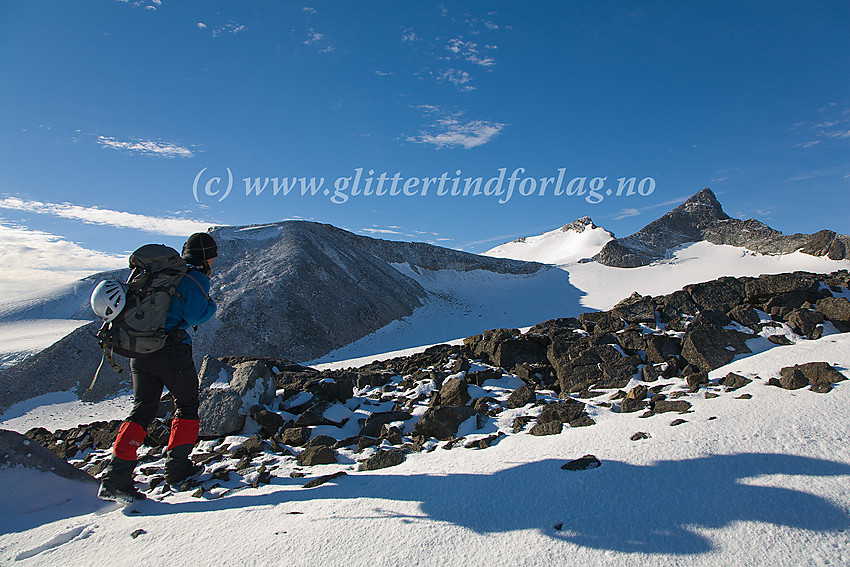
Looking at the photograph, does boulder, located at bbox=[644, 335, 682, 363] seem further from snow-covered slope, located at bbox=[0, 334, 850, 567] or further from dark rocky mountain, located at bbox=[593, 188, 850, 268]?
dark rocky mountain, located at bbox=[593, 188, 850, 268]

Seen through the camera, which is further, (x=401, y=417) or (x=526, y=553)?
(x=401, y=417)

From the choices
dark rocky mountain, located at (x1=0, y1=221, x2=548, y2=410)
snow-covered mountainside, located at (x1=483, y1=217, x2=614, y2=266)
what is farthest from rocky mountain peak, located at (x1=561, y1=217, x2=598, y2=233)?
dark rocky mountain, located at (x1=0, y1=221, x2=548, y2=410)

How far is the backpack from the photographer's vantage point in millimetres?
3559

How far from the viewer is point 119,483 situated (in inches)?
140

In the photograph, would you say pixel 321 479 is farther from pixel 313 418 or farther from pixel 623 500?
pixel 623 500

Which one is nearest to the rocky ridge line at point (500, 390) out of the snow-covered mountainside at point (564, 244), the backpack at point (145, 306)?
the backpack at point (145, 306)

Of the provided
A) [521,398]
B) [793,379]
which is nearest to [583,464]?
[521,398]

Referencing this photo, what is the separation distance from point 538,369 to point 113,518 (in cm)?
529

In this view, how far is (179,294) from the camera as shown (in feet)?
12.2

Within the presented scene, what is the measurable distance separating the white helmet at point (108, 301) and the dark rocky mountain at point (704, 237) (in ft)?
126

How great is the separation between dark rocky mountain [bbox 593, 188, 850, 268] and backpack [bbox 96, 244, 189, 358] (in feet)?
125

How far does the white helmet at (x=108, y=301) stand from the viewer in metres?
3.44

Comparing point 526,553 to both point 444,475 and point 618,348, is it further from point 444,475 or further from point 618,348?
point 618,348

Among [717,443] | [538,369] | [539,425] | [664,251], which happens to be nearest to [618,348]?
[538,369]
